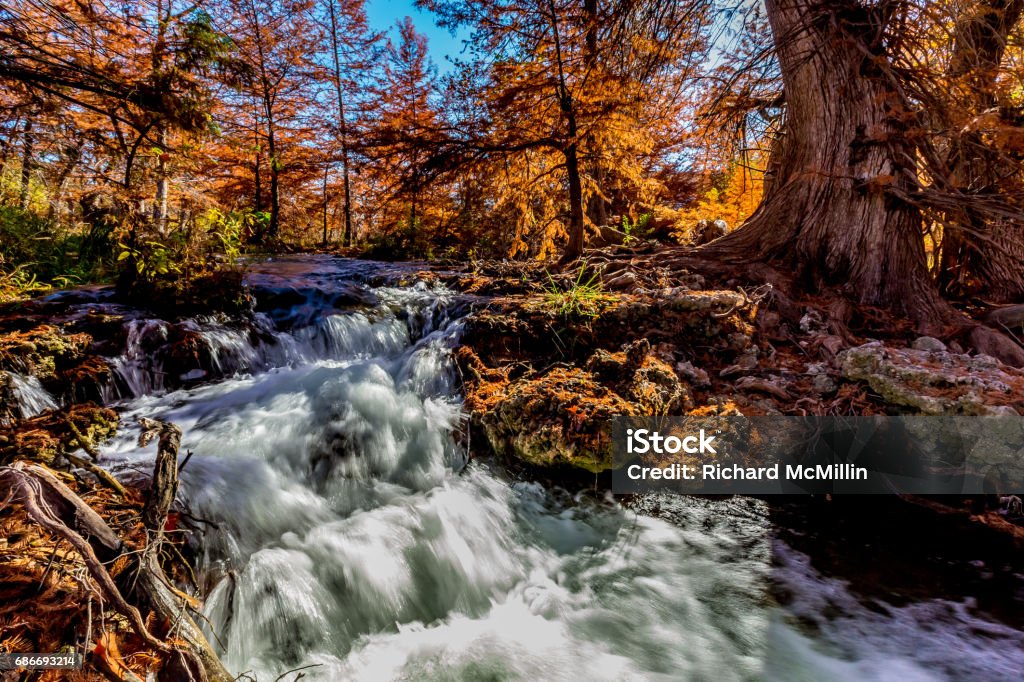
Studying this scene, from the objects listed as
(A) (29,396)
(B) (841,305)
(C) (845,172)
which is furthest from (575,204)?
(A) (29,396)

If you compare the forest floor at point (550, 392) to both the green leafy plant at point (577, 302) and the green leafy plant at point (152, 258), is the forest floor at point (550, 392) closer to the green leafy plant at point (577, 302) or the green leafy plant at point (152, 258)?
the green leafy plant at point (577, 302)

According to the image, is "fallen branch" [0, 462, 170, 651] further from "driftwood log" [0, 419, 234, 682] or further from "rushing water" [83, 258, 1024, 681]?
"rushing water" [83, 258, 1024, 681]

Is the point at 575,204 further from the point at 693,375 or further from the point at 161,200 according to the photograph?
the point at 161,200

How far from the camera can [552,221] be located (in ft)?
25.5

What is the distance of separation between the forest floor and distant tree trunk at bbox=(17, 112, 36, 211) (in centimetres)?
158

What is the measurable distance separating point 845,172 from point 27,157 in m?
9.53

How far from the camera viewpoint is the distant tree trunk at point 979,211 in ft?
11.9

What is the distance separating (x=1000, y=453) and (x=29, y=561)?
4.74m

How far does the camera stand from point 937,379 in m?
2.83

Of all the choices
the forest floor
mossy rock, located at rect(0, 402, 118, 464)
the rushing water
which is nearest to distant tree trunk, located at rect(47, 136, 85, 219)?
the forest floor

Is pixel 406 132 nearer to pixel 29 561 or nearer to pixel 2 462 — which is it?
pixel 2 462

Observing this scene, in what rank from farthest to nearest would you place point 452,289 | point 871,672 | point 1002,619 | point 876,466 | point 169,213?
point 452,289
point 169,213
point 876,466
point 1002,619
point 871,672

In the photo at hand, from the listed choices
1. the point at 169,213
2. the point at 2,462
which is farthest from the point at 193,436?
the point at 169,213

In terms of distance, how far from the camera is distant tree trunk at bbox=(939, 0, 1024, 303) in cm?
362
